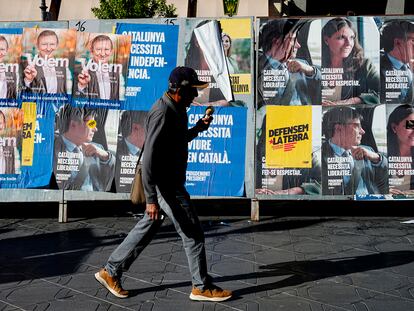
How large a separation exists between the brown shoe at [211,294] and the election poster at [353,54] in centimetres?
→ 389

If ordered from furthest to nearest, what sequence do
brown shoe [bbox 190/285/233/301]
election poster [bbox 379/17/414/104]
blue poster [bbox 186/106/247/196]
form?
1. blue poster [bbox 186/106/247/196]
2. election poster [bbox 379/17/414/104]
3. brown shoe [bbox 190/285/233/301]

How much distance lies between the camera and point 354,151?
8.89 metres

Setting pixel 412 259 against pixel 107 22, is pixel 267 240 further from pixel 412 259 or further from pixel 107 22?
pixel 107 22

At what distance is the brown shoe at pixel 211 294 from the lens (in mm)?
5801

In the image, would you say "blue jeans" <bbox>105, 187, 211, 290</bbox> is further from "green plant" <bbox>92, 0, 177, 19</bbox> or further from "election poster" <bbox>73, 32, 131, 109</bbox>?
"green plant" <bbox>92, 0, 177, 19</bbox>

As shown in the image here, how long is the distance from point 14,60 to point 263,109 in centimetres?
315

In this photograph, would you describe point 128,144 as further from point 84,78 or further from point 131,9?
point 131,9

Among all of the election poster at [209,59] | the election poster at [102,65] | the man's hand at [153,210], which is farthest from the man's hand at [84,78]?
the man's hand at [153,210]

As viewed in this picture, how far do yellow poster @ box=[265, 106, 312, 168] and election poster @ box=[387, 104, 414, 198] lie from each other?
39.2 inches

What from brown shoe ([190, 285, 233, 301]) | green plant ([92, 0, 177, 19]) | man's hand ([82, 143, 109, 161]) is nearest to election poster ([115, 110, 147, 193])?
man's hand ([82, 143, 109, 161])

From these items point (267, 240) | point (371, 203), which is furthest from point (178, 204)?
point (371, 203)

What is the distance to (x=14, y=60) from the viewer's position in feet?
29.4

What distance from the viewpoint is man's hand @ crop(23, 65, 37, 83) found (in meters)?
8.96

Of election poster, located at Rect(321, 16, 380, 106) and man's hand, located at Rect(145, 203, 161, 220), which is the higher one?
election poster, located at Rect(321, 16, 380, 106)
